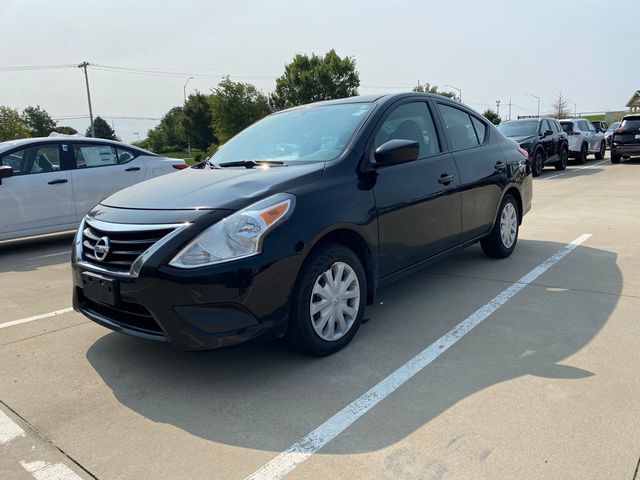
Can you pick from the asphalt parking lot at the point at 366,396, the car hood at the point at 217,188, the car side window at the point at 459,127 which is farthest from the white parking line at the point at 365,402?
the car side window at the point at 459,127

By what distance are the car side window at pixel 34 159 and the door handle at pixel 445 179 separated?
5.85 meters

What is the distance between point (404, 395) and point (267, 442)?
0.82 metres

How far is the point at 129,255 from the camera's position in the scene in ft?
10.2

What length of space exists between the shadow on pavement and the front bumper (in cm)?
36

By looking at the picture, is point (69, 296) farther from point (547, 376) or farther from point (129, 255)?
point (547, 376)

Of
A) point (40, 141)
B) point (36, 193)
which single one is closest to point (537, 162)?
point (40, 141)

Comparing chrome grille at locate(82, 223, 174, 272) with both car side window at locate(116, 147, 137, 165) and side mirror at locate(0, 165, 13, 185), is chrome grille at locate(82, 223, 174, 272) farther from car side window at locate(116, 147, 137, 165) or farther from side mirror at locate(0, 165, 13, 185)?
car side window at locate(116, 147, 137, 165)

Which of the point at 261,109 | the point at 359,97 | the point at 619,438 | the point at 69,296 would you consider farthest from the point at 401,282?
the point at 261,109

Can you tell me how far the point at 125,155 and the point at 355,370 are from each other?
21.5 feet

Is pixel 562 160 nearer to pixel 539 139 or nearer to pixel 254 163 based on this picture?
pixel 539 139

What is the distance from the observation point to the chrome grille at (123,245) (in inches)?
120

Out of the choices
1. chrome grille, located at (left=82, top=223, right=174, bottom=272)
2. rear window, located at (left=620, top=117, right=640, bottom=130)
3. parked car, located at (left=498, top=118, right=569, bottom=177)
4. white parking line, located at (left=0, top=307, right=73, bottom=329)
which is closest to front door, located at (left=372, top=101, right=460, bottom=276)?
chrome grille, located at (left=82, top=223, right=174, bottom=272)

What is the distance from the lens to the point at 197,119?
3388 inches

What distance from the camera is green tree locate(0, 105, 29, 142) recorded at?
4594 cm
